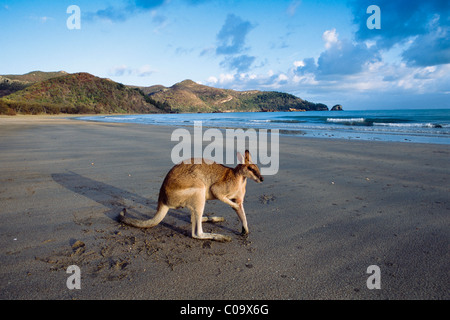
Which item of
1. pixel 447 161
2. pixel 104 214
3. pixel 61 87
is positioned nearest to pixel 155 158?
pixel 104 214

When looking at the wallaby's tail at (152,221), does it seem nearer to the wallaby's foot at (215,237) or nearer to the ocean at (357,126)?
the wallaby's foot at (215,237)

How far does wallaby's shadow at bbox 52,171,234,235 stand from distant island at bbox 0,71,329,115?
5133 centimetres

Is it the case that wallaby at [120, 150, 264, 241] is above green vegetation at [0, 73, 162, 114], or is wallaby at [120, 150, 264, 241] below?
below

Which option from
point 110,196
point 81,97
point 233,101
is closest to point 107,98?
point 81,97

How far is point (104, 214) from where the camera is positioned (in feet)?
12.5

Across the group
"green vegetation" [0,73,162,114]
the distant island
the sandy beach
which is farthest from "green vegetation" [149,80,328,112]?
the sandy beach

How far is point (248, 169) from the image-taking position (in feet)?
10.2

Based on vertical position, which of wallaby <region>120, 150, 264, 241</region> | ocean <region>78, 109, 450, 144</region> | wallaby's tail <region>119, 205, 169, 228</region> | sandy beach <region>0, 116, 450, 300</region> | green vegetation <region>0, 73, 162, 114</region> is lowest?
sandy beach <region>0, 116, 450, 300</region>

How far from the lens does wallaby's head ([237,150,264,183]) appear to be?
3.07 meters

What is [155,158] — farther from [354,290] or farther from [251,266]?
[354,290]

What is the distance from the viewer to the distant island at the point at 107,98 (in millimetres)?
68525

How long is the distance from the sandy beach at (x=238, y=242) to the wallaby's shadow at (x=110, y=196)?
2 centimetres

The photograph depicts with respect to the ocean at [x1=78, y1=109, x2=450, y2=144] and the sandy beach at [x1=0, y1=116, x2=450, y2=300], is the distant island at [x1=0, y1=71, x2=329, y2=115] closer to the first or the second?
the ocean at [x1=78, y1=109, x2=450, y2=144]

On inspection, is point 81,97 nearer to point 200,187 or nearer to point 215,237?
point 200,187
